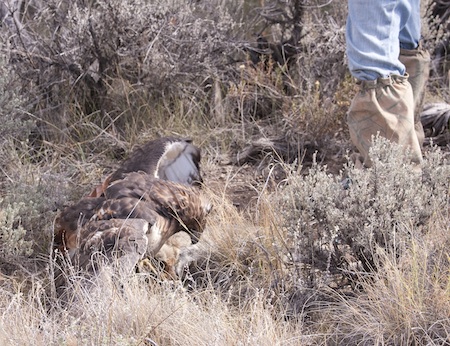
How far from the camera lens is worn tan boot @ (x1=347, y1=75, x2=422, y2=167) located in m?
4.14

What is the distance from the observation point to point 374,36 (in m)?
3.98

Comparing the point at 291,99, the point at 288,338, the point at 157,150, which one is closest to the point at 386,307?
the point at 288,338

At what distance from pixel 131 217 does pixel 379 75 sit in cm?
147

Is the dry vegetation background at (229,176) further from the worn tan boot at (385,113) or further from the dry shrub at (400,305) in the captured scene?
the worn tan boot at (385,113)

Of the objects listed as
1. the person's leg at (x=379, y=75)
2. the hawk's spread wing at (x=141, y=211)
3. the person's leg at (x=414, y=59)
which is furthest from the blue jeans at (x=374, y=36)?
the hawk's spread wing at (x=141, y=211)

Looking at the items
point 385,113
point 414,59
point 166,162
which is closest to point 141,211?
point 166,162

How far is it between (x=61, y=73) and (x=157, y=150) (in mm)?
1444

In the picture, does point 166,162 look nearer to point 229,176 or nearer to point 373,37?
point 229,176

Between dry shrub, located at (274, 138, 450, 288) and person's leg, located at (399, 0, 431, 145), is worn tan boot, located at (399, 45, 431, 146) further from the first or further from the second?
dry shrub, located at (274, 138, 450, 288)

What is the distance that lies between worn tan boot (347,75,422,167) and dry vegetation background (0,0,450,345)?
18 centimetres

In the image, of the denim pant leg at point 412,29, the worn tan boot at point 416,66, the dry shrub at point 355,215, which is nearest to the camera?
the dry shrub at point 355,215

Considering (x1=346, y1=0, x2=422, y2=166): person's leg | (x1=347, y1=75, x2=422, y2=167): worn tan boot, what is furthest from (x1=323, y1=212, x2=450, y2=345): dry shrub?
(x1=347, y1=75, x2=422, y2=167): worn tan boot

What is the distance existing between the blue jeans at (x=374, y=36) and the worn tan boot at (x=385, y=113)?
0.08 metres

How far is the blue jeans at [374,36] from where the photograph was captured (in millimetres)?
3961
